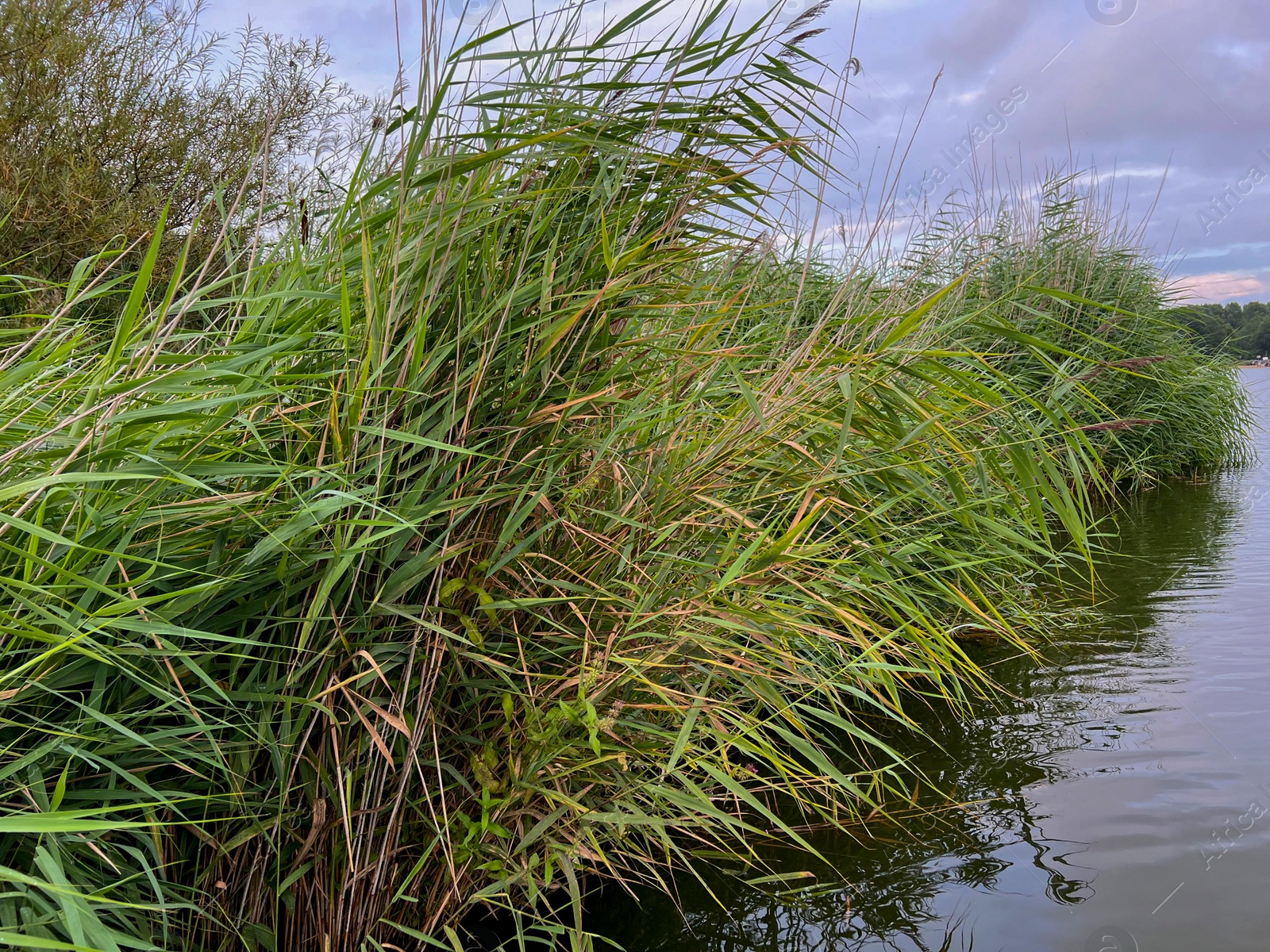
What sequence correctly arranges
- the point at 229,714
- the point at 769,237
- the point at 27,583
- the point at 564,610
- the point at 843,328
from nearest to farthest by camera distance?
the point at 27,583 → the point at 229,714 → the point at 564,610 → the point at 843,328 → the point at 769,237

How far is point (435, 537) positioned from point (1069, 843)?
6.75 ft

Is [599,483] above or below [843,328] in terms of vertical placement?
below

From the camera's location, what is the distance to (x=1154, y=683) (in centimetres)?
369

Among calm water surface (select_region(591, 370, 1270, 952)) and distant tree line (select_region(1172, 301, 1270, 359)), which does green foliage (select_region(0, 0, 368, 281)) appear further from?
distant tree line (select_region(1172, 301, 1270, 359))

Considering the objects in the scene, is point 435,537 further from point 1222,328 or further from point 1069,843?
point 1222,328

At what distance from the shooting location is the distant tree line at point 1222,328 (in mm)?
9211

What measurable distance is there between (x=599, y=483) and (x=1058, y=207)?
7.40 metres

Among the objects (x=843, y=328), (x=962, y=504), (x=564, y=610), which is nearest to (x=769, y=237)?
(x=843, y=328)

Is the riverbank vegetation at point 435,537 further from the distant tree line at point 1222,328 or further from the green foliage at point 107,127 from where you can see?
the distant tree line at point 1222,328

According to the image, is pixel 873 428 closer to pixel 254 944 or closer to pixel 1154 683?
pixel 254 944

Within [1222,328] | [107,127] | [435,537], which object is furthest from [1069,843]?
[1222,328]

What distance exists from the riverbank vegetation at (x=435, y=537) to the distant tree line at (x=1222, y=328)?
8.36m

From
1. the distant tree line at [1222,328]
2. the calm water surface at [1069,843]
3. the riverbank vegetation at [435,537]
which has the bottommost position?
the calm water surface at [1069,843]

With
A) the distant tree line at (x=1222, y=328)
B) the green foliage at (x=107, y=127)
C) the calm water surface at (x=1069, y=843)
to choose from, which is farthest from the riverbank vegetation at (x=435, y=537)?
the distant tree line at (x=1222, y=328)
